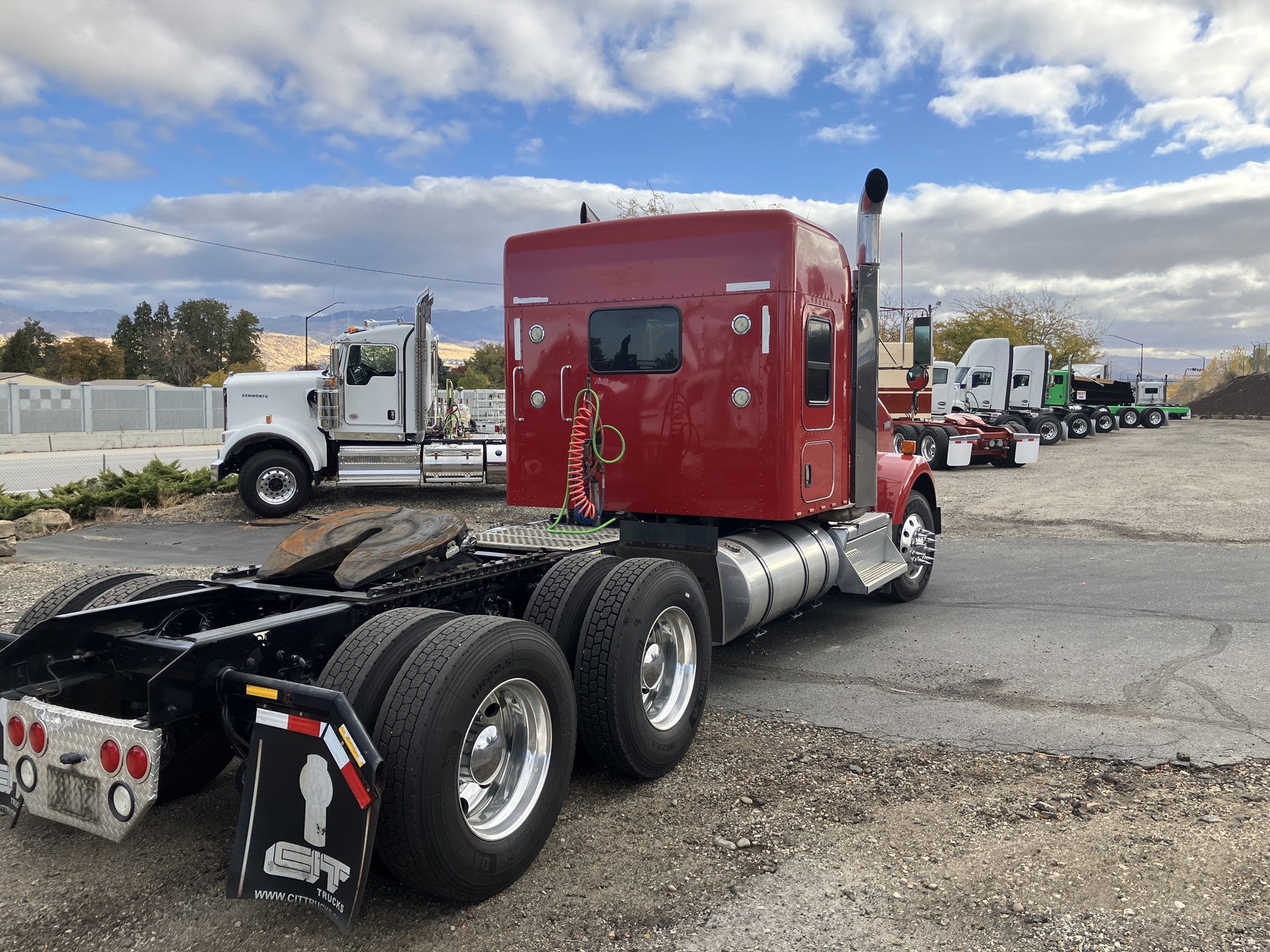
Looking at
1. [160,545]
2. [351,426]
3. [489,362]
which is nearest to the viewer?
[160,545]

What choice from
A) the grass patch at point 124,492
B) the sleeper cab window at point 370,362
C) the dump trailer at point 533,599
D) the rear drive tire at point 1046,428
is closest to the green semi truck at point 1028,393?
the rear drive tire at point 1046,428

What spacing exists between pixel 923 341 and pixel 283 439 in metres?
10.8

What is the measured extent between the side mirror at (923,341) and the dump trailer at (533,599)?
0.93 metres

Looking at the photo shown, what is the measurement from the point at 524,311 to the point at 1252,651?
5550 millimetres

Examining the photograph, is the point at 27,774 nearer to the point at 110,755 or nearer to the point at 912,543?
the point at 110,755

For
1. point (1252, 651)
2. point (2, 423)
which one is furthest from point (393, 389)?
point (2, 423)

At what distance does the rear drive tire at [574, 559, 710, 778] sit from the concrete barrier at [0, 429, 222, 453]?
33580 mm

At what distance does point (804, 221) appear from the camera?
19.5 feet

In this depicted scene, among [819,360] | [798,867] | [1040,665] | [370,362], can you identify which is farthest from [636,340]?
[370,362]

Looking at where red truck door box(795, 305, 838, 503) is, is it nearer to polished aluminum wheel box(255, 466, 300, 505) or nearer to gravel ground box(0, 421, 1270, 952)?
gravel ground box(0, 421, 1270, 952)

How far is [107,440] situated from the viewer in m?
35.0

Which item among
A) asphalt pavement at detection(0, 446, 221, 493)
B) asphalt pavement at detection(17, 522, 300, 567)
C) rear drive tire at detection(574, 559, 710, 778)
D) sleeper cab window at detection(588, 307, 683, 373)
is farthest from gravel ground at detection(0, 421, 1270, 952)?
asphalt pavement at detection(0, 446, 221, 493)

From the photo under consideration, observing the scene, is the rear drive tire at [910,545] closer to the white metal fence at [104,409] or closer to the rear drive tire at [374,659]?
the rear drive tire at [374,659]

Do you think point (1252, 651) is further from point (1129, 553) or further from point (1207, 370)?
point (1207, 370)
